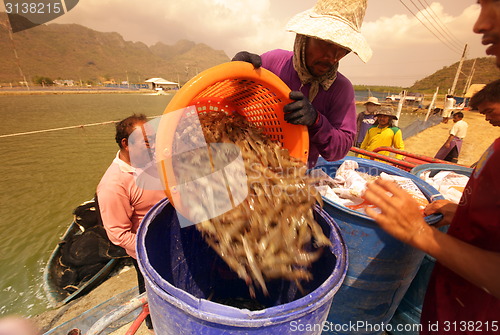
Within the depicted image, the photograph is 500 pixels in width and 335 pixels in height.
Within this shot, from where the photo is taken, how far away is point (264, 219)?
4.73 feet

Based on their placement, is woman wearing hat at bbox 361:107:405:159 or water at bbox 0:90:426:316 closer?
water at bbox 0:90:426:316

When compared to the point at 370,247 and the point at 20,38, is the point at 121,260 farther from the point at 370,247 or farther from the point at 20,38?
the point at 20,38

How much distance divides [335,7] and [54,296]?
18.9 ft

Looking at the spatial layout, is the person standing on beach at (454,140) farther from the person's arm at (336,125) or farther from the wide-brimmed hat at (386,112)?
the person's arm at (336,125)

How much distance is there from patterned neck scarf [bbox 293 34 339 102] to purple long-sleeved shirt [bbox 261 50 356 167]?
2.5 inches

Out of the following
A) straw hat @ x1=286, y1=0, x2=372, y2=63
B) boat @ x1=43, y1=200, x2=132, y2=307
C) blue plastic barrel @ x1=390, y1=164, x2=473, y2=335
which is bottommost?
boat @ x1=43, y1=200, x2=132, y2=307

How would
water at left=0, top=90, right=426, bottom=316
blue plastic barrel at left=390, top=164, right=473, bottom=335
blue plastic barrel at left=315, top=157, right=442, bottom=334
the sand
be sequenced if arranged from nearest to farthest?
blue plastic barrel at left=315, top=157, right=442, bottom=334 → blue plastic barrel at left=390, top=164, right=473, bottom=335 → water at left=0, top=90, right=426, bottom=316 → the sand

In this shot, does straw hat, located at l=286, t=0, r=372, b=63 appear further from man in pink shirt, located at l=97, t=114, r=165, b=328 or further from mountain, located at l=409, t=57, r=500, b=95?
mountain, located at l=409, t=57, r=500, b=95

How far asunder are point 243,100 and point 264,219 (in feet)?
4.26

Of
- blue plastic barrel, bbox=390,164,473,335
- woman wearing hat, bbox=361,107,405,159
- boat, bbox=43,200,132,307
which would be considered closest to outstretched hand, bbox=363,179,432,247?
blue plastic barrel, bbox=390,164,473,335

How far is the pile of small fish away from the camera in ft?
4.56

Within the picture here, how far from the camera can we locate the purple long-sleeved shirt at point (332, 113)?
1.92 m

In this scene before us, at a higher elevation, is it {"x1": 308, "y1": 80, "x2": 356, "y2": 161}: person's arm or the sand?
{"x1": 308, "y1": 80, "x2": 356, "y2": 161}: person's arm

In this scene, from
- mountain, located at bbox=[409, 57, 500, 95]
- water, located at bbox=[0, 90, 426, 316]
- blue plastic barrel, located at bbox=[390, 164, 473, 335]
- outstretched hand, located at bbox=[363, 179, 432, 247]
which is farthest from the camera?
mountain, located at bbox=[409, 57, 500, 95]
